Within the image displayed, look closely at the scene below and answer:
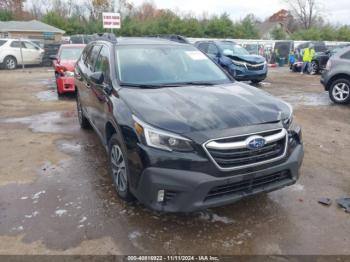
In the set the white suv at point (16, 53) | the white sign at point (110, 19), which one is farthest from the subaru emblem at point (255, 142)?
the white suv at point (16, 53)

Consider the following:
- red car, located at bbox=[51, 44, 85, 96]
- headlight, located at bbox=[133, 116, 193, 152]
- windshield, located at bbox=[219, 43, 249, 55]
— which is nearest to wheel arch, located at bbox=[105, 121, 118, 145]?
headlight, located at bbox=[133, 116, 193, 152]

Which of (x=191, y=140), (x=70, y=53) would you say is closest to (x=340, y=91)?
(x=191, y=140)

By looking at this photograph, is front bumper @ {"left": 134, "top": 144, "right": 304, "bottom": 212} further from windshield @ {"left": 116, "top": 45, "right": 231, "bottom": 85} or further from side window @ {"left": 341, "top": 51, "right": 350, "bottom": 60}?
side window @ {"left": 341, "top": 51, "right": 350, "bottom": 60}

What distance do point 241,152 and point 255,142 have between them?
0.16 meters

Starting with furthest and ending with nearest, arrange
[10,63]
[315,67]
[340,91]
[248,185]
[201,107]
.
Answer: [10,63]
[315,67]
[340,91]
[201,107]
[248,185]

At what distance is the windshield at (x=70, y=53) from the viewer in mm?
10726

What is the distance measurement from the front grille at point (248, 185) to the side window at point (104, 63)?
1959 millimetres

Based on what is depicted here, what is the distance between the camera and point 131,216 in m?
3.60

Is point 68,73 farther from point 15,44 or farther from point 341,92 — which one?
point 15,44

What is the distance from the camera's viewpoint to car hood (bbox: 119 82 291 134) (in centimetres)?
315

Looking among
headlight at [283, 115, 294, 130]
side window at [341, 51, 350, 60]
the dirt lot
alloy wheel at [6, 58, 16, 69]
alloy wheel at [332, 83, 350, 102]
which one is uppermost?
side window at [341, 51, 350, 60]

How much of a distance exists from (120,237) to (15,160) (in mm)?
2755

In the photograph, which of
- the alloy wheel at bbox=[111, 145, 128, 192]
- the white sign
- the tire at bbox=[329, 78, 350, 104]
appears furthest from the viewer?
→ the white sign

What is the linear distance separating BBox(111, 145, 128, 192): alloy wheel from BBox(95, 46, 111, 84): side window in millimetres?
919
